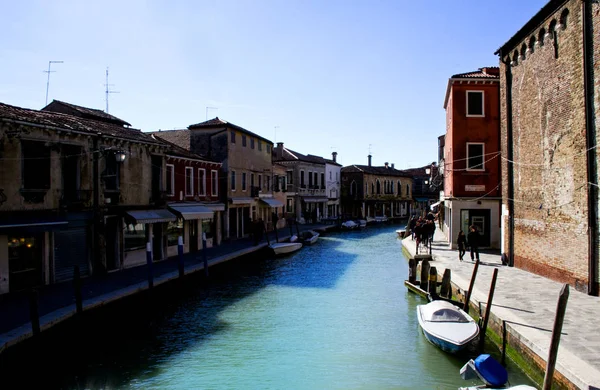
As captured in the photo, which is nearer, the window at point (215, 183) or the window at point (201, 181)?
the window at point (201, 181)

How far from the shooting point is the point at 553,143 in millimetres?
13969

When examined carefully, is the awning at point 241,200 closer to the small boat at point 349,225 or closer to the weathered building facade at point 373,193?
the small boat at point 349,225

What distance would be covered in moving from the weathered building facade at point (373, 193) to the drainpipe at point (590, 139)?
138 ft

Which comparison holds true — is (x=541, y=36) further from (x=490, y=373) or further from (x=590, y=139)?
(x=490, y=373)

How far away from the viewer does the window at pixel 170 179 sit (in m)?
22.0

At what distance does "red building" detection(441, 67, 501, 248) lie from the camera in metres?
21.7

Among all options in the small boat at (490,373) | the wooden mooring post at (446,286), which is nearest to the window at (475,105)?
the wooden mooring post at (446,286)

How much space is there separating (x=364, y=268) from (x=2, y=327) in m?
15.5

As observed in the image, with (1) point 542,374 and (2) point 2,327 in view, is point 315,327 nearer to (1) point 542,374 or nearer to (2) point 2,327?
(1) point 542,374

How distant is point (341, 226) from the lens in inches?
1786

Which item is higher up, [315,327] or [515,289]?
[515,289]

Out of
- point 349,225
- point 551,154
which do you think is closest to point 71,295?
point 551,154

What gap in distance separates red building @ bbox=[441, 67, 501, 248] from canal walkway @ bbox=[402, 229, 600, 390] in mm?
5655

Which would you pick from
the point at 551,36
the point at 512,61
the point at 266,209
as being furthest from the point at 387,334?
the point at 266,209
